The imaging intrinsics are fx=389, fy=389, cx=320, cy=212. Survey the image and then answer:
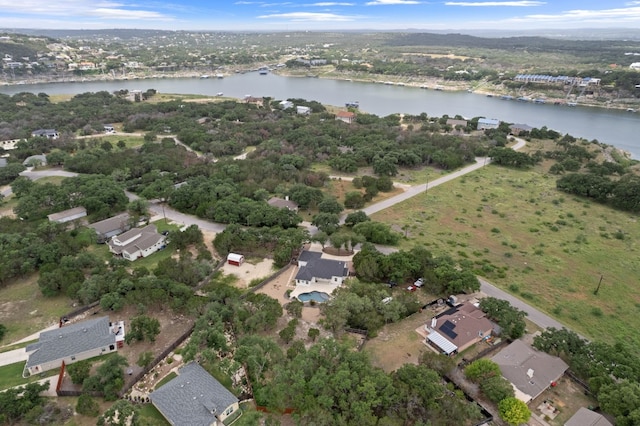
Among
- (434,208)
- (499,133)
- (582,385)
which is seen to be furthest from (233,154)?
(582,385)

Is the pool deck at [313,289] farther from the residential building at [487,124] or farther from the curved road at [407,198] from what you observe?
the residential building at [487,124]

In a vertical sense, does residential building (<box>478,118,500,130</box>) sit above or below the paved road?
above

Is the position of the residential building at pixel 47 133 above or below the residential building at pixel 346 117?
below

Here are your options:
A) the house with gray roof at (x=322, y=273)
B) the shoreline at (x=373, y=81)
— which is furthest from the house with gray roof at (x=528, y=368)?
the shoreline at (x=373, y=81)

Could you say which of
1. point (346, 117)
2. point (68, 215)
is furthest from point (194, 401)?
point (346, 117)

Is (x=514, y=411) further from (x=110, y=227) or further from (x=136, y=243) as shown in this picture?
(x=110, y=227)

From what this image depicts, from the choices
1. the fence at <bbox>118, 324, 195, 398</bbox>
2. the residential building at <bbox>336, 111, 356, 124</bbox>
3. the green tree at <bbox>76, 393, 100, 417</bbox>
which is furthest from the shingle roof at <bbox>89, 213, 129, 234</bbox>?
the residential building at <bbox>336, 111, 356, 124</bbox>

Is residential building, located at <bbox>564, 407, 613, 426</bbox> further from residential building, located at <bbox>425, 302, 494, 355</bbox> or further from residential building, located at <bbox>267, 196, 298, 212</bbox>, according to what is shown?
residential building, located at <bbox>267, 196, 298, 212</bbox>
